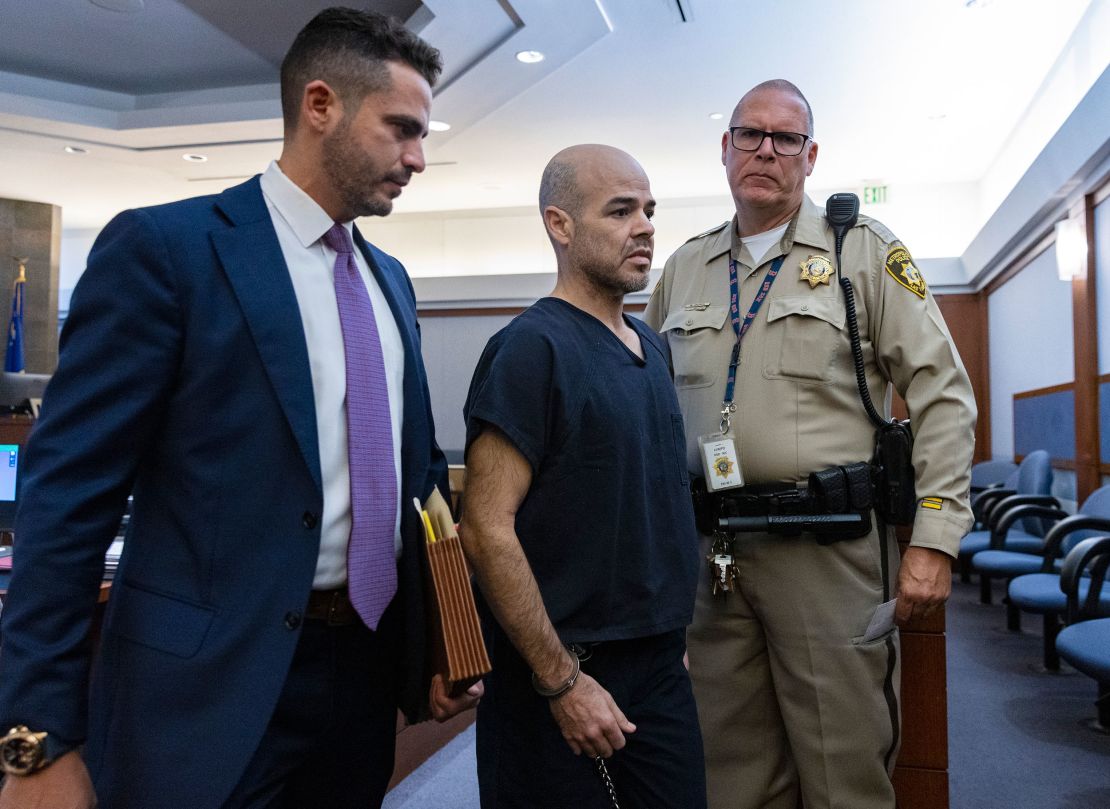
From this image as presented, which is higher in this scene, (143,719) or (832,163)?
(832,163)

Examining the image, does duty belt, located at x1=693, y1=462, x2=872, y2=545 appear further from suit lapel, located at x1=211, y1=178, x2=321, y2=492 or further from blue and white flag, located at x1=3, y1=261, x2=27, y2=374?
blue and white flag, located at x1=3, y1=261, x2=27, y2=374

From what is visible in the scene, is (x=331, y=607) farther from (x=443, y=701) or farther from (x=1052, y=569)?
(x=1052, y=569)

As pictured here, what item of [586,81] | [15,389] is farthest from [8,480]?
[586,81]

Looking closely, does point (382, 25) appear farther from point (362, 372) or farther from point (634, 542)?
point (634, 542)

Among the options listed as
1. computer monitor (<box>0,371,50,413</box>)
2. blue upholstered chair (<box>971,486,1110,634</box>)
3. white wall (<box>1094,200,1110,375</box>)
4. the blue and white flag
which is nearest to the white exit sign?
white wall (<box>1094,200,1110,375</box>)

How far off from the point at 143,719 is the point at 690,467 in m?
1.16

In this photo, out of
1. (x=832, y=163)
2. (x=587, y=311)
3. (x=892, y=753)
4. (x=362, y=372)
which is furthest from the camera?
(x=832, y=163)

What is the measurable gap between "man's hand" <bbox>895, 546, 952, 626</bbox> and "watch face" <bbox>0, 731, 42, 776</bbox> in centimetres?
143

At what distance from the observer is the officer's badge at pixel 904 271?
1.75m

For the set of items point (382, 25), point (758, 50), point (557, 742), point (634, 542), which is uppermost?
point (758, 50)

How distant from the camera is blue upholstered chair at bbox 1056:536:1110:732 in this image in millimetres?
2395

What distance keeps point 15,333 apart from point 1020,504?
8.77 meters

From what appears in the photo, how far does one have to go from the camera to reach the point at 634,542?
1.34 m

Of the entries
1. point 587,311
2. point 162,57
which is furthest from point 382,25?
point 162,57
